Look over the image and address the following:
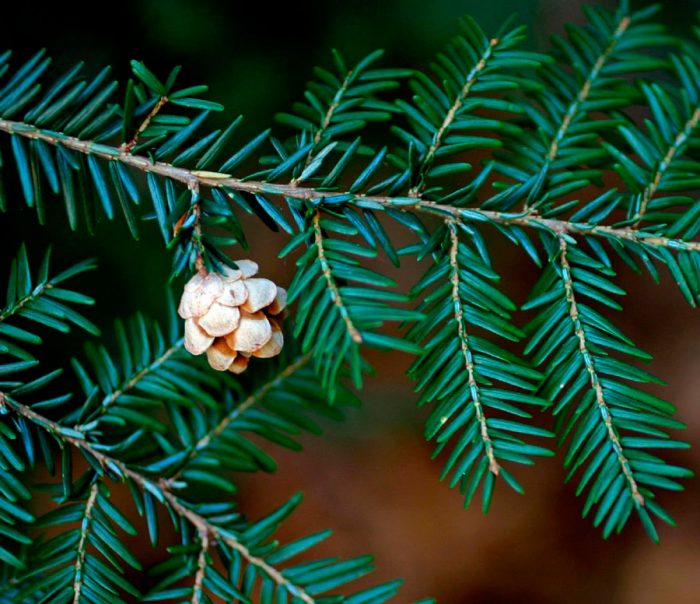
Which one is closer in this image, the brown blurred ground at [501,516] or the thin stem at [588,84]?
the thin stem at [588,84]

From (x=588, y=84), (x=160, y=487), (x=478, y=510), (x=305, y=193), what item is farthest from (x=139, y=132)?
(x=478, y=510)

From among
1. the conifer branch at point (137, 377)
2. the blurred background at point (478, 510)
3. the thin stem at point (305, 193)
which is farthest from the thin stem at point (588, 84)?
the blurred background at point (478, 510)

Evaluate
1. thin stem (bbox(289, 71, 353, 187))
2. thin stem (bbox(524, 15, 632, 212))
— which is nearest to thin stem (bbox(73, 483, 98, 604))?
thin stem (bbox(289, 71, 353, 187))

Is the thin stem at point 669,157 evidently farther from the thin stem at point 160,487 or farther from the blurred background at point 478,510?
the blurred background at point 478,510

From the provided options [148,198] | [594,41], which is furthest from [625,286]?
[148,198]

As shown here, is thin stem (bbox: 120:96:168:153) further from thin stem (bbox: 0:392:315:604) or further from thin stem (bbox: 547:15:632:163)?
thin stem (bbox: 547:15:632:163)

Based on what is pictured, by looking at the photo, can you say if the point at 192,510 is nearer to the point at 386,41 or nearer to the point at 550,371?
the point at 550,371
